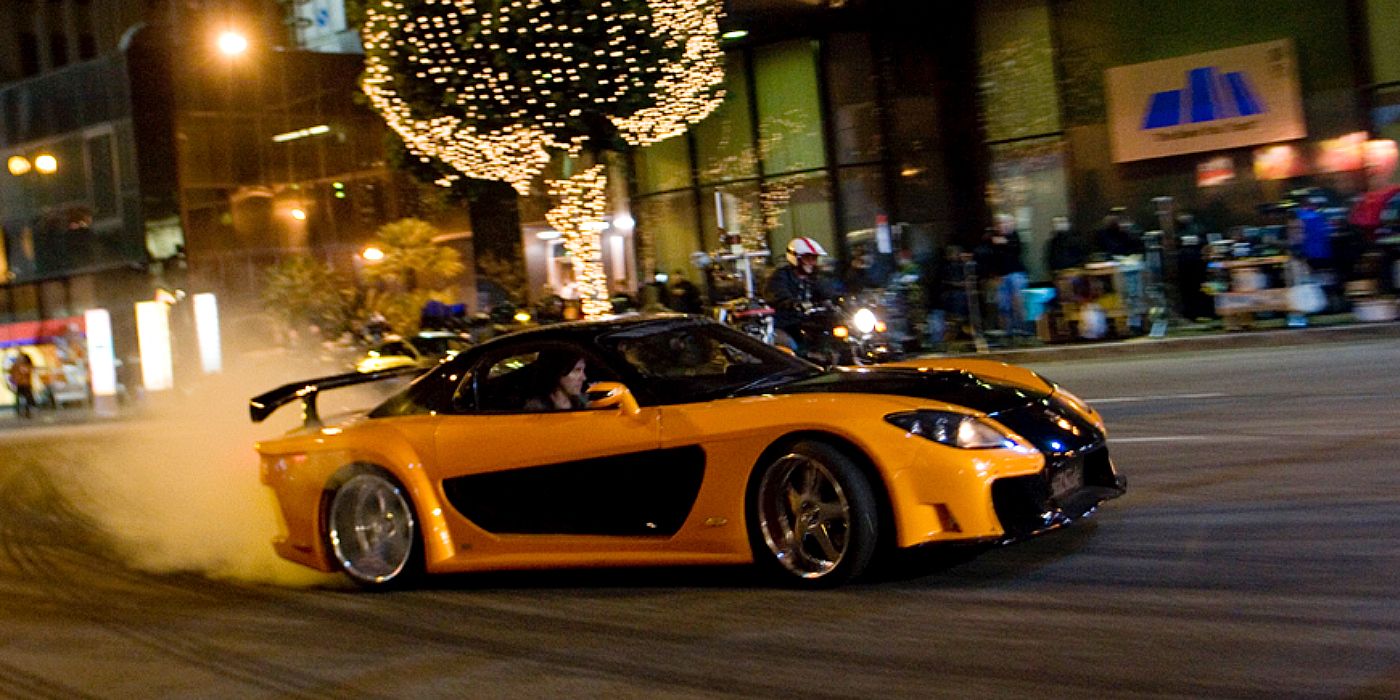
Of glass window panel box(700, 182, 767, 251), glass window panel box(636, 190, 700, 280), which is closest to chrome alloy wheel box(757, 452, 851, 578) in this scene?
glass window panel box(700, 182, 767, 251)

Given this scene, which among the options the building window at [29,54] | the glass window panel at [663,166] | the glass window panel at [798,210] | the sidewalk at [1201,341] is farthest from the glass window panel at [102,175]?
the sidewalk at [1201,341]

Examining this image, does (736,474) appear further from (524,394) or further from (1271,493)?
(1271,493)

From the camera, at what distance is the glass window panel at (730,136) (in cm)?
2733

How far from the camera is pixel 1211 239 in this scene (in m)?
20.7

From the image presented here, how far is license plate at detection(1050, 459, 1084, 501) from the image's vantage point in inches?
253

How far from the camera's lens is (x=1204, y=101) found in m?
22.1

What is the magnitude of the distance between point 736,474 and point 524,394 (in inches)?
60.1

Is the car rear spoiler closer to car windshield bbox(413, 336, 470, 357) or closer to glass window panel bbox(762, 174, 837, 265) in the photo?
car windshield bbox(413, 336, 470, 357)

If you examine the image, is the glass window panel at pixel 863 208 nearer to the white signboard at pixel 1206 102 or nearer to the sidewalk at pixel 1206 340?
the white signboard at pixel 1206 102

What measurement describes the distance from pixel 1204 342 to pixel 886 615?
13.4m

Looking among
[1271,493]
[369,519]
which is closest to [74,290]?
[369,519]

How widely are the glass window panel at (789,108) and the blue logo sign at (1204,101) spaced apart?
612 cm

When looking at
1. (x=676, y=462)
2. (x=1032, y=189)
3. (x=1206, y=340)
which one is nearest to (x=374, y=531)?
(x=676, y=462)

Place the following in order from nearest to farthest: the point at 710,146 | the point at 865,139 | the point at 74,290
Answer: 1. the point at 865,139
2. the point at 710,146
3. the point at 74,290
